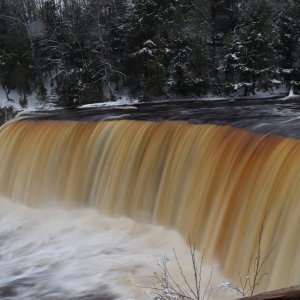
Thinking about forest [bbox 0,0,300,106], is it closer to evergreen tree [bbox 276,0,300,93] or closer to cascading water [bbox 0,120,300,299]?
evergreen tree [bbox 276,0,300,93]

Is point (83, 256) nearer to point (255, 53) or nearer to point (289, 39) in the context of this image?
point (255, 53)

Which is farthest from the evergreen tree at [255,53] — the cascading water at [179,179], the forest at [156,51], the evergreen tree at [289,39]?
the cascading water at [179,179]

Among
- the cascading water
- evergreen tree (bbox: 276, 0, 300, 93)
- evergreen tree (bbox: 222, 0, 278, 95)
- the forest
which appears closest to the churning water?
the cascading water

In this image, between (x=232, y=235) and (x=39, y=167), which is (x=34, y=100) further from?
(x=232, y=235)

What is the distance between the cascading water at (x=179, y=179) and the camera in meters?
6.58

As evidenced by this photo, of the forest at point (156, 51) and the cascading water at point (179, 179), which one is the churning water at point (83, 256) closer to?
the cascading water at point (179, 179)

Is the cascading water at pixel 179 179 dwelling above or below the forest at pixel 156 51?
below

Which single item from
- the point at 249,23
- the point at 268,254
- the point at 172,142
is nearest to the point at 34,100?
the point at 249,23

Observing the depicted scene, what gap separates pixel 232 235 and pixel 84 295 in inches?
95.5

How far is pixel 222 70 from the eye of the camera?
2559 cm

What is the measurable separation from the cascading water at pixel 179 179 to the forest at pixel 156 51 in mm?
12281

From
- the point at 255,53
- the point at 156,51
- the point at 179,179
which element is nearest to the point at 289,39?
the point at 255,53

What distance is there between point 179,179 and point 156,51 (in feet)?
Result: 56.7

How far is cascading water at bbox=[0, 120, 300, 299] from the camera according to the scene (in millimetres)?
6582
